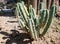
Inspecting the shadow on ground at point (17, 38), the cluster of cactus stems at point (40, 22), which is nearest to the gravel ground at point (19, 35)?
the shadow on ground at point (17, 38)

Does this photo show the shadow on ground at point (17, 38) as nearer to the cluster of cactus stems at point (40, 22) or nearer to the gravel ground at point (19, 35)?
the gravel ground at point (19, 35)

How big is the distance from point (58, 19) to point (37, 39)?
166 cm

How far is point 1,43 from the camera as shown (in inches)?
171

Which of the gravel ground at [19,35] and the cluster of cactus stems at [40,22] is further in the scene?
the gravel ground at [19,35]

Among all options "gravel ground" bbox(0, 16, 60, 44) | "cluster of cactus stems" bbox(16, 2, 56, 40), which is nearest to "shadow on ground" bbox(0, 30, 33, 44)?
"gravel ground" bbox(0, 16, 60, 44)

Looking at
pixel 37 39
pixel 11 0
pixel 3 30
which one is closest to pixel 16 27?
pixel 3 30

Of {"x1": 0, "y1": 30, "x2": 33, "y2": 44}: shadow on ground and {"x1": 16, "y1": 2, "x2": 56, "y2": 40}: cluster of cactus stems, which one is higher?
{"x1": 16, "y1": 2, "x2": 56, "y2": 40}: cluster of cactus stems

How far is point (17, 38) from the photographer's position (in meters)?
4.50

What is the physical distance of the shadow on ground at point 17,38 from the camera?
4.36 meters

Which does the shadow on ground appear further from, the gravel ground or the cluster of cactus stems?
the cluster of cactus stems

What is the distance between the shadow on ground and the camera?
4.36 meters

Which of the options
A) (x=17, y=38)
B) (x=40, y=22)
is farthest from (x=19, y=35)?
(x=40, y=22)

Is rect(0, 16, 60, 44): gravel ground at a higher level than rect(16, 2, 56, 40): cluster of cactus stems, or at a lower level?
lower

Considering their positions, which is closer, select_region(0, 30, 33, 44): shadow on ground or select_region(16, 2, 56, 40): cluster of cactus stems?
select_region(16, 2, 56, 40): cluster of cactus stems
